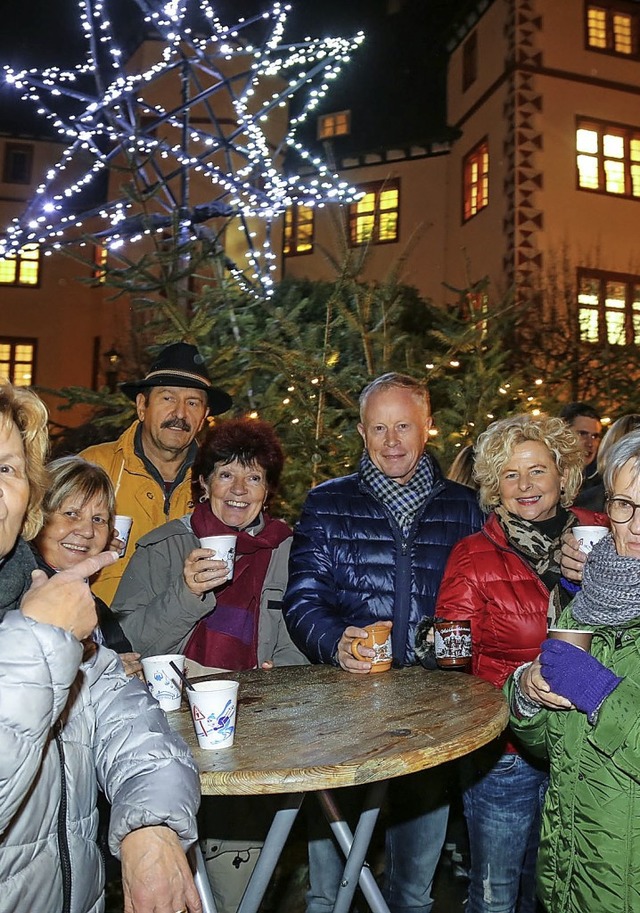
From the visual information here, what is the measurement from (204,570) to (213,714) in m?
0.97

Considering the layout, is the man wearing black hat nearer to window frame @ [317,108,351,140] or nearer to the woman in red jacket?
the woman in red jacket

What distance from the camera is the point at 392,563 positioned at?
144 inches

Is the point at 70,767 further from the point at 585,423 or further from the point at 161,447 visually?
the point at 585,423

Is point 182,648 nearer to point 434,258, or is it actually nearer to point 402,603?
point 402,603

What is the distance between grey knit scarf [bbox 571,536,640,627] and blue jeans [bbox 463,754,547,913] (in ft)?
3.84

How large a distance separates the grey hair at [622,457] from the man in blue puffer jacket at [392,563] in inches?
46.4

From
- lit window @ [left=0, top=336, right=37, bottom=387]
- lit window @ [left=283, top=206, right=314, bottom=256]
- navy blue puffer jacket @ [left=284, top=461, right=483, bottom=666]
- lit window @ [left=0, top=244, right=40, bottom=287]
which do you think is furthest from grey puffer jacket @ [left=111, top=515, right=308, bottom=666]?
lit window @ [left=0, top=244, right=40, bottom=287]

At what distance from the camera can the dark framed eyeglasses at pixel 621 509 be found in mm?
2525

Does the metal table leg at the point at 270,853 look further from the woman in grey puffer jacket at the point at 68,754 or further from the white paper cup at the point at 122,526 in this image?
the white paper cup at the point at 122,526

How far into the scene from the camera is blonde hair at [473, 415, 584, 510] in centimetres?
368

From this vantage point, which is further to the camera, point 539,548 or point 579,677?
point 539,548

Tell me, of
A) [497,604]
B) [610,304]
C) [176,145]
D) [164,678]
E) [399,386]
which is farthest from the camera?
[610,304]

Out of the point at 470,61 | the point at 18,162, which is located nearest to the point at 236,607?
the point at 470,61

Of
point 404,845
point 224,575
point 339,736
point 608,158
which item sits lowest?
point 404,845
